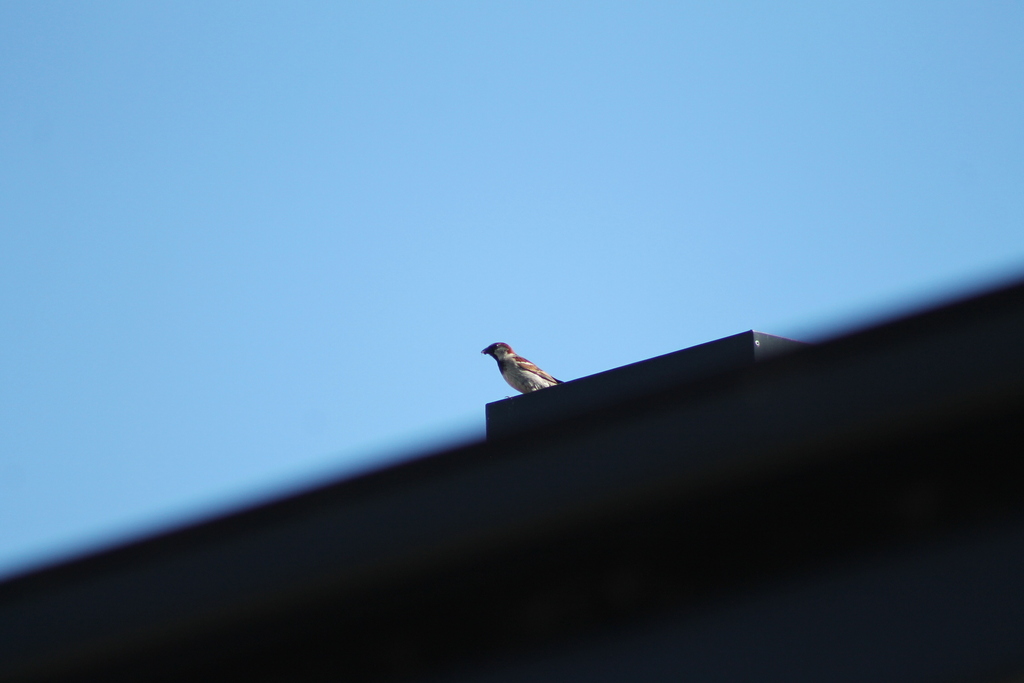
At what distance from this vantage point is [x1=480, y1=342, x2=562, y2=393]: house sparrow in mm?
10297

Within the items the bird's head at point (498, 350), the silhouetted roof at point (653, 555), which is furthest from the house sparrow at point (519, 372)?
the silhouetted roof at point (653, 555)

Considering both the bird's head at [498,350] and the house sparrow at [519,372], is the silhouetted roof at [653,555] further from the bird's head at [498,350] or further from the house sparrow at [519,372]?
the bird's head at [498,350]

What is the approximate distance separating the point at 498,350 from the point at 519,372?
0.66 meters

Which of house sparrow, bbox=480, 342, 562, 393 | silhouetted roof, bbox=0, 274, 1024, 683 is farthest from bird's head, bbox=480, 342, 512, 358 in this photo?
silhouetted roof, bbox=0, 274, 1024, 683

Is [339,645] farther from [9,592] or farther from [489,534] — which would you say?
[9,592]

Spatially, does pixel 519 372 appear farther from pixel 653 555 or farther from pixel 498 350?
pixel 653 555

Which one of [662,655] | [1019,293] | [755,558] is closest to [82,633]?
[662,655]

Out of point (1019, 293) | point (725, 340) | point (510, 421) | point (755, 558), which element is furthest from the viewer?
point (510, 421)

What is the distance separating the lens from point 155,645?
161cm

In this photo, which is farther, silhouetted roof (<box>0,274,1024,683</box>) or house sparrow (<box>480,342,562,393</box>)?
house sparrow (<box>480,342,562,393</box>)

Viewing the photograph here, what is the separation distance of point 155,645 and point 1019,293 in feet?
4.38

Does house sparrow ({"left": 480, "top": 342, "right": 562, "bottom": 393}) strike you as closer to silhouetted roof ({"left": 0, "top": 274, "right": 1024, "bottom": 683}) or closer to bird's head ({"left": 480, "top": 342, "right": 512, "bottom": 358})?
bird's head ({"left": 480, "top": 342, "right": 512, "bottom": 358})

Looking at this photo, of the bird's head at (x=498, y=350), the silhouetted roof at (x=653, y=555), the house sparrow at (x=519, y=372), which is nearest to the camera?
the silhouetted roof at (x=653, y=555)

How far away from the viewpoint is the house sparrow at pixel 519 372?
10.3 m
